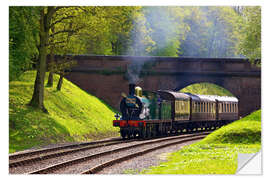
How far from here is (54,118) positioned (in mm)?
29922

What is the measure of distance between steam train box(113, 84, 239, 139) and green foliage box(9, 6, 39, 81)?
25.2ft

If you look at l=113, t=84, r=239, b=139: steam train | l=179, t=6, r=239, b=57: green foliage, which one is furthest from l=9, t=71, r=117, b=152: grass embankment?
l=179, t=6, r=239, b=57: green foliage

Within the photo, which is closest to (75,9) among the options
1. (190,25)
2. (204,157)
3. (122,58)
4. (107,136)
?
(107,136)

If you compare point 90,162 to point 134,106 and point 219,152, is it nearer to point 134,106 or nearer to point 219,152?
point 219,152

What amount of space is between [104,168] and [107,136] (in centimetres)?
1813

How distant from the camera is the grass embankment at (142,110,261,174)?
51.4 ft

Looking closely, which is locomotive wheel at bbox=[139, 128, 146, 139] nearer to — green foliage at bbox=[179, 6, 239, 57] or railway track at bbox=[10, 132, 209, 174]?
railway track at bbox=[10, 132, 209, 174]

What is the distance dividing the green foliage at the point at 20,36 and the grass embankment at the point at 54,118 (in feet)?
10.6

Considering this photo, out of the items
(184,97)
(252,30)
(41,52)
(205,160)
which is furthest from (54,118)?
(252,30)

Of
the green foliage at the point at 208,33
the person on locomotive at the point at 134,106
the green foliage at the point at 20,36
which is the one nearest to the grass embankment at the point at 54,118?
the green foliage at the point at 20,36

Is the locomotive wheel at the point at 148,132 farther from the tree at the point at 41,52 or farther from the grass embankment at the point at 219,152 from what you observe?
the grass embankment at the point at 219,152

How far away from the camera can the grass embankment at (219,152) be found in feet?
51.4

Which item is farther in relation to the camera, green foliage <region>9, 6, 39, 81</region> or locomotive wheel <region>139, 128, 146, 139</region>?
locomotive wheel <region>139, 128, 146, 139</region>

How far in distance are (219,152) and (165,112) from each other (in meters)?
14.3
